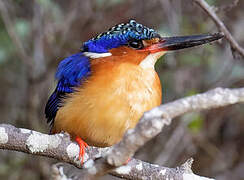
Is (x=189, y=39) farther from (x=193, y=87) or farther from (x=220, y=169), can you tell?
(x=220, y=169)

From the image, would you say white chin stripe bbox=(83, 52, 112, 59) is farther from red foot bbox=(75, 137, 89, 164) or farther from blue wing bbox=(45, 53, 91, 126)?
red foot bbox=(75, 137, 89, 164)

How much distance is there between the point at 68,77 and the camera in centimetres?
329

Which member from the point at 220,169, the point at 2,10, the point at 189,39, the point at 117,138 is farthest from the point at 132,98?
the point at 220,169

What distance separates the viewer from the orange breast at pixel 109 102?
2.96 metres

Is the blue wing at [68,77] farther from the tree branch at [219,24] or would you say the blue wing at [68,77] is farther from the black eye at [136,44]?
the tree branch at [219,24]

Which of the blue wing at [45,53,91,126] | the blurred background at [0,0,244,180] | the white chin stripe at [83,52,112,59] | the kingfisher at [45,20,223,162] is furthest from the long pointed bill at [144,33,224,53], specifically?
the blurred background at [0,0,244,180]

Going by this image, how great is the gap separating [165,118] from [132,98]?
1.31 m

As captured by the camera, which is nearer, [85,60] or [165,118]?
[165,118]

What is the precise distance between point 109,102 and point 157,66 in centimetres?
229

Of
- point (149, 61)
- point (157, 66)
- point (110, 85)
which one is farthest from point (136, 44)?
point (157, 66)

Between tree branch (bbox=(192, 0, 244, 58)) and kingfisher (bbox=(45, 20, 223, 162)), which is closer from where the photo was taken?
kingfisher (bbox=(45, 20, 223, 162))

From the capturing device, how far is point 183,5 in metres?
5.11

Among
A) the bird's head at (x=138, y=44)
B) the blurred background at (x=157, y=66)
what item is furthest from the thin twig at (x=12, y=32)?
the bird's head at (x=138, y=44)

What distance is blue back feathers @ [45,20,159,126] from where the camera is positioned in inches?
126
